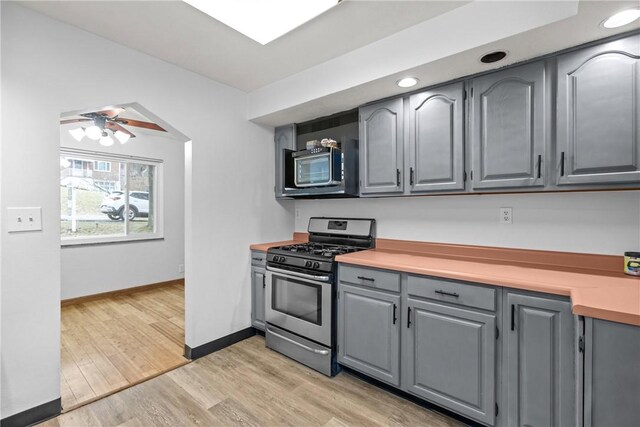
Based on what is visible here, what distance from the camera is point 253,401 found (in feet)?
6.62

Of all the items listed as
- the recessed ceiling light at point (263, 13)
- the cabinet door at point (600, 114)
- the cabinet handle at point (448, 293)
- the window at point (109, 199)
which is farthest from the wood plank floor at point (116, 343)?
the cabinet door at point (600, 114)

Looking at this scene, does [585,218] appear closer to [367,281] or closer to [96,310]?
[367,281]

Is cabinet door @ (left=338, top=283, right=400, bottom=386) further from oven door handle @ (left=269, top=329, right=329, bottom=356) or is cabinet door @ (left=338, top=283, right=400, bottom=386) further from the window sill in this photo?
the window sill

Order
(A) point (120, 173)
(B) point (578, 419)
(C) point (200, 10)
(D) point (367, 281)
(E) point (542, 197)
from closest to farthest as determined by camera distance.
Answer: (B) point (578, 419) < (C) point (200, 10) < (E) point (542, 197) < (D) point (367, 281) < (A) point (120, 173)

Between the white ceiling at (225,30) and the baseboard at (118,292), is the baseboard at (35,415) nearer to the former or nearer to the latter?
the white ceiling at (225,30)

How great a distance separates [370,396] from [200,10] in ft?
8.70

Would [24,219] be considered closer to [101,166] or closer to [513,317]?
[513,317]

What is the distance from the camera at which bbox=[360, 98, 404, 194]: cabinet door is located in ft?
7.60

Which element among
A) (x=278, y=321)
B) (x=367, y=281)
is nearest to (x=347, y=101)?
(x=367, y=281)

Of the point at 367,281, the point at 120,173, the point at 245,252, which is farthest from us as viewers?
the point at 120,173

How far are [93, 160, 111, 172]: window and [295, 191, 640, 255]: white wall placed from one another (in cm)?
391

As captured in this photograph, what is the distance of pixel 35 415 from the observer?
1.76 meters

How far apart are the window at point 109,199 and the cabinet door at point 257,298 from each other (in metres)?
2.65

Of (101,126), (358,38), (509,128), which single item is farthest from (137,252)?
(509,128)
